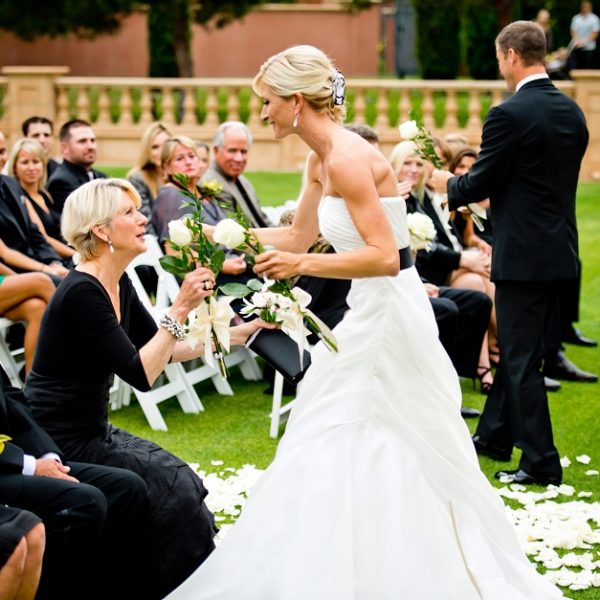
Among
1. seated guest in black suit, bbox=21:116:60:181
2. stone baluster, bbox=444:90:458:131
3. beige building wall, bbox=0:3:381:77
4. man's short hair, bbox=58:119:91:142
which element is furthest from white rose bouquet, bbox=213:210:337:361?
beige building wall, bbox=0:3:381:77

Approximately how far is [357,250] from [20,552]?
1.59 meters

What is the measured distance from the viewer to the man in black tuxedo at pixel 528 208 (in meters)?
Result: 6.25

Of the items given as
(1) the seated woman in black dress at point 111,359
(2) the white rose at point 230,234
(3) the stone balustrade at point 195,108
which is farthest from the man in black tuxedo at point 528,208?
(3) the stone balustrade at point 195,108

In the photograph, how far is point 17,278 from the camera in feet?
26.2

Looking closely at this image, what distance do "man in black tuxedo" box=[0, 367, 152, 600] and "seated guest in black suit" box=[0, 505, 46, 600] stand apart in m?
0.19

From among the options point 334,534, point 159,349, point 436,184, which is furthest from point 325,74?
point 436,184

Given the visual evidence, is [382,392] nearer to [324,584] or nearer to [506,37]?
[324,584]

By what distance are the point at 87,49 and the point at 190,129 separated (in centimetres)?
1925

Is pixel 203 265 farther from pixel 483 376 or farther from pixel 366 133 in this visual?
A: pixel 483 376

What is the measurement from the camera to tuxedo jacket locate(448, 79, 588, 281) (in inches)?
245

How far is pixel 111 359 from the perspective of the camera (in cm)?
462

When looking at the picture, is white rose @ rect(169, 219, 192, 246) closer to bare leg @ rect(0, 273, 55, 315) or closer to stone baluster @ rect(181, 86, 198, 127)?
bare leg @ rect(0, 273, 55, 315)

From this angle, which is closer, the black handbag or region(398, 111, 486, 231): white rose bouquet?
the black handbag

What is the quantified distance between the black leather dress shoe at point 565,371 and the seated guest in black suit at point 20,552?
5.56m
